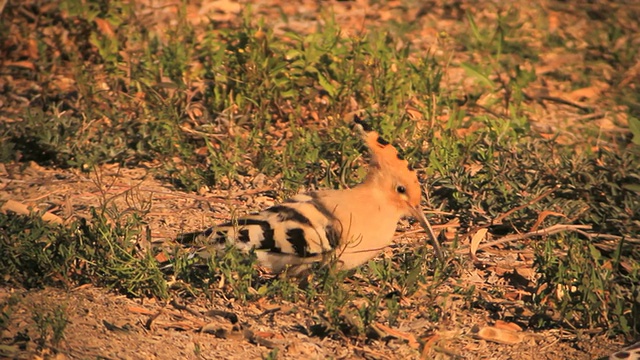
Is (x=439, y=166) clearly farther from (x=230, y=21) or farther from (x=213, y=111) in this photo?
(x=230, y=21)

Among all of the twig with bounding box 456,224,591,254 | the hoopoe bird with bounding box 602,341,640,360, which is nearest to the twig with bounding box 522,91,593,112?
the twig with bounding box 456,224,591,254

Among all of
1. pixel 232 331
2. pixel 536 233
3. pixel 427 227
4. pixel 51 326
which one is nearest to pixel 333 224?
pixel 427 227

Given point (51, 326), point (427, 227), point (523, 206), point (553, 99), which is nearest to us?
point (51, 326)

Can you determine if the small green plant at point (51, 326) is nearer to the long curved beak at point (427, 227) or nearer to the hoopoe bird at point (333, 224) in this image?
the hoopoe bird at point (333, 224)

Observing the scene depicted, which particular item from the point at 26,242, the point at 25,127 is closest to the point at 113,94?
the point at 25,127

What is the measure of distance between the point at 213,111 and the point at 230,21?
1770 mm

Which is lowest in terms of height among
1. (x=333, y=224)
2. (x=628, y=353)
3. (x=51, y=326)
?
(x=628, y=353)

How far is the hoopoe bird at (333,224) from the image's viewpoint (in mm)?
4340

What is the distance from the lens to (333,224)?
437cm

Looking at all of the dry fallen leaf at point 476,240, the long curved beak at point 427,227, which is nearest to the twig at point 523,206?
the dry fallen leaf at point 476,240

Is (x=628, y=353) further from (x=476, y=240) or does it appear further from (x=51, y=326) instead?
(x=51, y=326)

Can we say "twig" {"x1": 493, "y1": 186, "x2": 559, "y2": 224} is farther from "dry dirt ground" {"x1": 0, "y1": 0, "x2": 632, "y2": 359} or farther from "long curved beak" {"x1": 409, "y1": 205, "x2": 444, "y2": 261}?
"long curved beak" {"x1": 409, "y1": 205, "x2": 444, "y2": 261}

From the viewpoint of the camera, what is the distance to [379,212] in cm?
446

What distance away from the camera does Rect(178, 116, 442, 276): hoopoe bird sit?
14.2 feet
